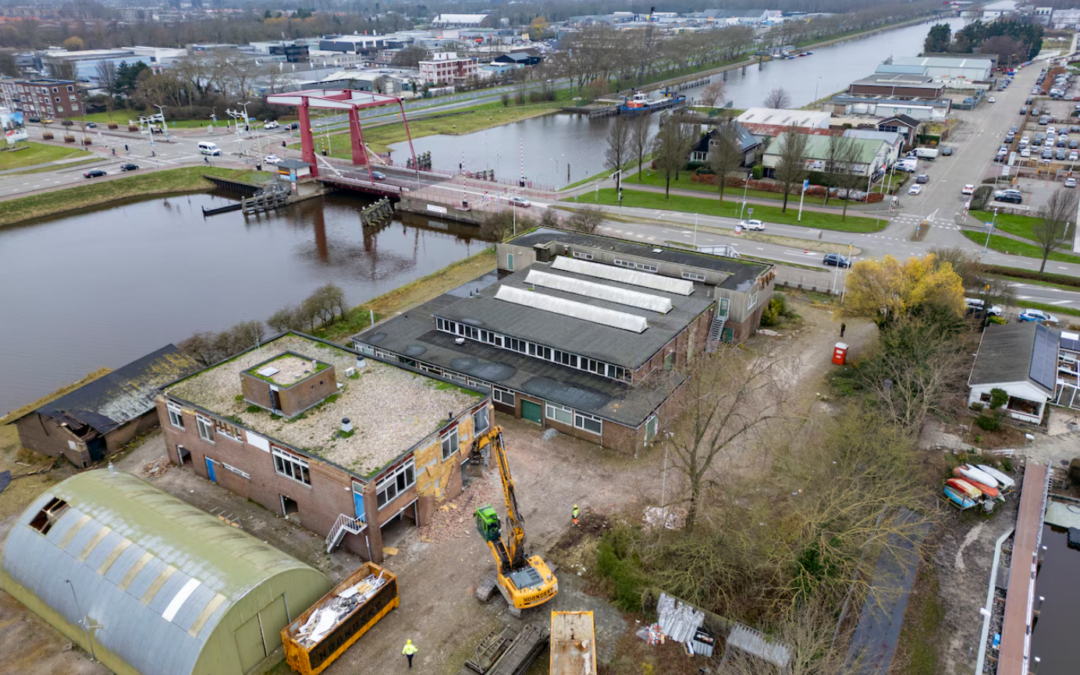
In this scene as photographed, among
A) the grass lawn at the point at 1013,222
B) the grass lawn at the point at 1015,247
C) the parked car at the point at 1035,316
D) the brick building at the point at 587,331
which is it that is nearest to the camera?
the brick building at the point at 587,331

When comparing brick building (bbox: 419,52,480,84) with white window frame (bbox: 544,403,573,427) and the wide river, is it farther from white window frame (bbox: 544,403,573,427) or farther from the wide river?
white window frame (bbox: 544,403,573,427)

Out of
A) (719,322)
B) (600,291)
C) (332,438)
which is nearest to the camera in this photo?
(332,438)

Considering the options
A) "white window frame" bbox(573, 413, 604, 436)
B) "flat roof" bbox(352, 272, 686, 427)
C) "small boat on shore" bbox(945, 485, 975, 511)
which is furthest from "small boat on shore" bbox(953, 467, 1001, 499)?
"white window frame" bbox(573, 413, 604, 436)

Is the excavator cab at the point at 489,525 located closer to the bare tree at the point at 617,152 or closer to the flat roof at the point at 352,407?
the flat roof at the point at 352,407

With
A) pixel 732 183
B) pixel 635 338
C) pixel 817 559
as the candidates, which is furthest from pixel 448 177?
pixel 817 559

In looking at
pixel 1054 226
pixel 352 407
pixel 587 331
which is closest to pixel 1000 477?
pixel 587 331

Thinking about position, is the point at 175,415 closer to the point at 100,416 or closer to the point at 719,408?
the point at 100,416

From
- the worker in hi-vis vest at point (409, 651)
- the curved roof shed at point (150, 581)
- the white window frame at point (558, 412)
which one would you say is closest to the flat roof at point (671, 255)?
the white window frame at point (558, 412)
